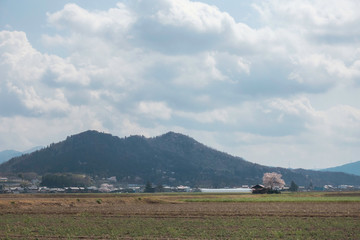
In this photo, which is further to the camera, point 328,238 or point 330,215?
point 330,215

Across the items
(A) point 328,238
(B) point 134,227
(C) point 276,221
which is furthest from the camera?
(C) point 276,221

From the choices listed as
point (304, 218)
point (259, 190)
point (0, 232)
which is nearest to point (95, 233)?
point (0, 232)

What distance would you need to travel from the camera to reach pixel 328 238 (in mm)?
30891

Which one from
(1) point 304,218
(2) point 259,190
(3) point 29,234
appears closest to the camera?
(3) point 29,234

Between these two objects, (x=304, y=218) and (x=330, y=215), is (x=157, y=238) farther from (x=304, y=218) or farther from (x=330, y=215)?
(x=330, y=215)

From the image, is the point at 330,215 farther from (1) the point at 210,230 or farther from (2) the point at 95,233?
(2) the point at 95,233

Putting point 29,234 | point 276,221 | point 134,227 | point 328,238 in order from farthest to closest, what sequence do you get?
1. point 276,221
2. point 134,227
3. point 29,234
4. point 328,238

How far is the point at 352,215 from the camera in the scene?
47.3 metres

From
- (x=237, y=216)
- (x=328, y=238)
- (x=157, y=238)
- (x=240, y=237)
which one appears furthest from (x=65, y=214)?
(x=328, y=238)

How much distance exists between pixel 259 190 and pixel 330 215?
101864mm

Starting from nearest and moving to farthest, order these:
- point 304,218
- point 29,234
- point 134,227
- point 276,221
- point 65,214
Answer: point 29,234 → point 134,227 → point 276,221 → point 304,218 → point 65,214

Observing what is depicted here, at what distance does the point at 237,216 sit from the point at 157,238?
1845 cm

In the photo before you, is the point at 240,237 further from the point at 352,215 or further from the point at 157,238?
the point at 352,215

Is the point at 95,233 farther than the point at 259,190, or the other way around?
the point at 259,190
